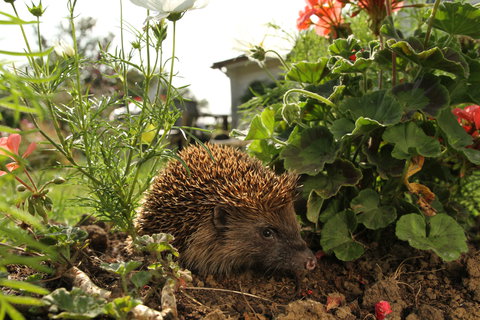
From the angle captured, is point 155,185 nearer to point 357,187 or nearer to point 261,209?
point 261,209

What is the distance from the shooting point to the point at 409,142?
2496 millimetres

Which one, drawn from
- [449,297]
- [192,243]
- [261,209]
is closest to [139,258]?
[192,243]

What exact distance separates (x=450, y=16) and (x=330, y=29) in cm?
105

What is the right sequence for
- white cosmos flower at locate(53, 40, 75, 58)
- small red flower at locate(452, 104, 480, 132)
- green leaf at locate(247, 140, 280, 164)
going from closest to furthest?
white cosmos flower at locate(53, 40, 75, 58), small red flower at locate(452, 104, 480, 132), green leaf at locate(247, 140, 280, 164)

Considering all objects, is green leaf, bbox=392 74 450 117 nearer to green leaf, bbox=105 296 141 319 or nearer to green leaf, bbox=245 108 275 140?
green leaf, bbox=245 108 275 140

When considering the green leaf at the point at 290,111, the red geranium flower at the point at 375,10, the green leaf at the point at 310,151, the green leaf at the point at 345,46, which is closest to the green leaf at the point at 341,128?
the green leaf at the point at 310,151

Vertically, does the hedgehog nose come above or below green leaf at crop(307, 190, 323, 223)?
below

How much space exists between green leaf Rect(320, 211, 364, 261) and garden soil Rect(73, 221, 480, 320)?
17 centimetres

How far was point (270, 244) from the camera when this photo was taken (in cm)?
271

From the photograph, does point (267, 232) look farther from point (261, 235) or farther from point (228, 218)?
point (228, 218)

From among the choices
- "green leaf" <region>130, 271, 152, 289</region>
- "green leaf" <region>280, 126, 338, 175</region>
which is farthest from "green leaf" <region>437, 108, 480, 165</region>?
"green leaf" <region>130, 271, 152, 289</region>

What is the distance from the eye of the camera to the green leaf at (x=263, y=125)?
2625 mm

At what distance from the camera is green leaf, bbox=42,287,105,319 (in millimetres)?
1523

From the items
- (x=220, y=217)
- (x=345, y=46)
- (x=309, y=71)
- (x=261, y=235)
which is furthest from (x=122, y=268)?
(x=345, y=46)
